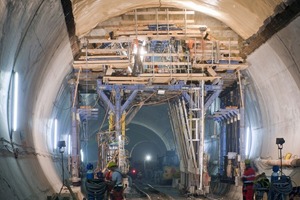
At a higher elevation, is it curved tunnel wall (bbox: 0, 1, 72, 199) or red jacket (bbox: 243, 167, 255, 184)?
curved tunnel wall (bbox: 0, 1, 72, 199)

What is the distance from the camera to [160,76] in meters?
18.9

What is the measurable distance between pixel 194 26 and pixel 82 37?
13.3 ft

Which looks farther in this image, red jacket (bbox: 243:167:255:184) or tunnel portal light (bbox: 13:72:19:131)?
red jacket (bbox: 243:167:255:184)

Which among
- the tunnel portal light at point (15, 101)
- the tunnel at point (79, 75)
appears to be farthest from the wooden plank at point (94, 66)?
the tunnel portal light at point (15, 101)

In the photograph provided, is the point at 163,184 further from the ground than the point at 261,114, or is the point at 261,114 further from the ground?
the point at 261,114

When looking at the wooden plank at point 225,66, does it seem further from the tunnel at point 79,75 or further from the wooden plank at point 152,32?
the wooden plank at point 152,32

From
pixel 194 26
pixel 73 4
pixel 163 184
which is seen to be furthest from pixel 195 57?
pixel 163 184

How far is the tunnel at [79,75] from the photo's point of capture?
9883 mm

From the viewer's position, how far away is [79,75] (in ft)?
64.5

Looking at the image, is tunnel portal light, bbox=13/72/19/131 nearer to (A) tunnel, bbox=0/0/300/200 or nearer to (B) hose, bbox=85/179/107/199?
(A) tunnel, bbox=0/0/300/200

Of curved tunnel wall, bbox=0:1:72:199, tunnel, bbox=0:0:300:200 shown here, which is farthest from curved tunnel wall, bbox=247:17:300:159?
curved tunnel wall, bbox=0:1:72:199

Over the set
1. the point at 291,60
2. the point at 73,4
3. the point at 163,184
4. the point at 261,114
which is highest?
the point at 73,4

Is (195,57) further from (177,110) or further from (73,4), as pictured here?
(73,4)

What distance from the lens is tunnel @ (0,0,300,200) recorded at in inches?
389
